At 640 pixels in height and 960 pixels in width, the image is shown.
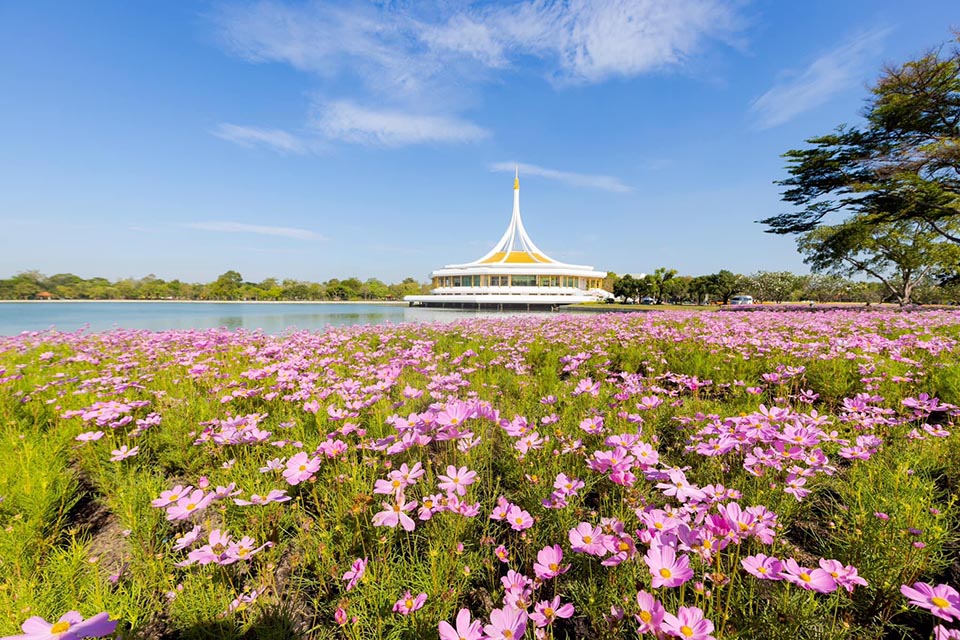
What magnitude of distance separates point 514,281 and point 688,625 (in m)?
55.9

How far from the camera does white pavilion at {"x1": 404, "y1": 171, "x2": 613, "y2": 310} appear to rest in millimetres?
41656

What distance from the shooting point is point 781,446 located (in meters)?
1.72

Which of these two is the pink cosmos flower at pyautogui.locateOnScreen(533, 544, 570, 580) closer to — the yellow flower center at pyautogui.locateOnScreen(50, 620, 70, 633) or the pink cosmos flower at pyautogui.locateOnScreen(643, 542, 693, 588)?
the pink cosmos flower at pyautogui.locateOnScreen(643, 542, 693, 588)

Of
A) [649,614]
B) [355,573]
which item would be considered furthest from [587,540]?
[355,573]

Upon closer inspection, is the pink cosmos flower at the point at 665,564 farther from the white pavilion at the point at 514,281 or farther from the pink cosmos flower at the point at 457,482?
the white pavilion at the point at 514,281

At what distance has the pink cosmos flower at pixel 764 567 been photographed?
1.05 m

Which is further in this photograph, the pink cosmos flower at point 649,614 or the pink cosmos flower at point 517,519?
the pink cosmos flower at point 517,519

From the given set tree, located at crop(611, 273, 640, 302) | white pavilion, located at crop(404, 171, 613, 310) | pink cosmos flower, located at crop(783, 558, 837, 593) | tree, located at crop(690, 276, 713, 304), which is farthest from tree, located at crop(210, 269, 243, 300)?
pink cosmos flower, located at crop(783, 558, 837, 593)

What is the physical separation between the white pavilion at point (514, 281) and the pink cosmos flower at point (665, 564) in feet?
128

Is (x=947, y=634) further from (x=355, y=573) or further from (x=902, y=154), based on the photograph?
(x=902, y=154)

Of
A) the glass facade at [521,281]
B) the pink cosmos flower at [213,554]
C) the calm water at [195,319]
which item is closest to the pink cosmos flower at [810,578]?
the pink cosmos flower at [213,554]

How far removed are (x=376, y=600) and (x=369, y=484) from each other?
2.14 feet

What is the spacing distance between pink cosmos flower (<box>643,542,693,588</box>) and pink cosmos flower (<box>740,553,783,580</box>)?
190 millimetres

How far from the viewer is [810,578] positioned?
3.46ft
